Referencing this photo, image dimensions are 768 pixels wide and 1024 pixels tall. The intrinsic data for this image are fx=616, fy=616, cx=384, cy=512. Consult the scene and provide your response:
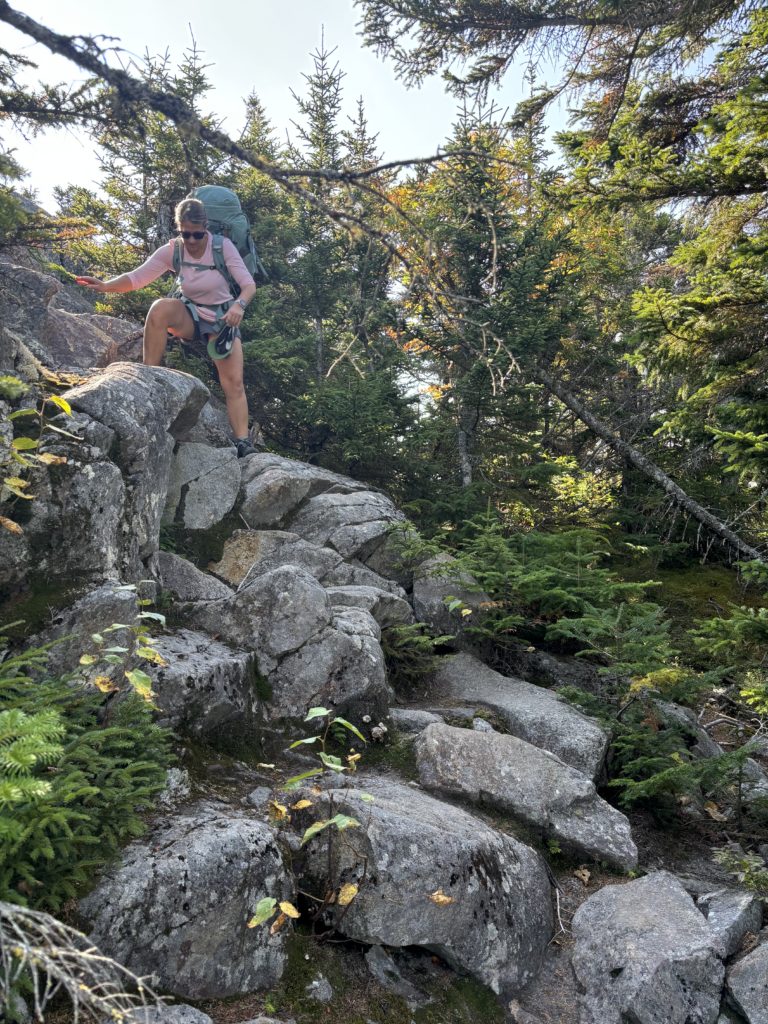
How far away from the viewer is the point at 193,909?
3146 millimetres

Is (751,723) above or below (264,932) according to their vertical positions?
below

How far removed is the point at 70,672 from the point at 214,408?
765 centimetres

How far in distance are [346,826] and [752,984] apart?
2.62m

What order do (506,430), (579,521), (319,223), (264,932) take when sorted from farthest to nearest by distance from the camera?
(319,223) < (506,430) < (579,521) < (264,932)

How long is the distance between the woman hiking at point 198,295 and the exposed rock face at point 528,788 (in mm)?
5857

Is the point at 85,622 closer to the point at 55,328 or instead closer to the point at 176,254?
the point at 176,254

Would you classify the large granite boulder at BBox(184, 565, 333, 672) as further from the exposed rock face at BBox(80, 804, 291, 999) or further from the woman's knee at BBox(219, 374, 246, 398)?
the woman's knee at BBox(219, 374, 246, 398)

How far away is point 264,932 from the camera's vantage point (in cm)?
330

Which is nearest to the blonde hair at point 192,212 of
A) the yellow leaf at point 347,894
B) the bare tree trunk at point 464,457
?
the bare tree trunk at point 464,457

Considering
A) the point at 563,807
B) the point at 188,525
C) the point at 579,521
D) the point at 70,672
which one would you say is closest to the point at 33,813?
the point at 70,672

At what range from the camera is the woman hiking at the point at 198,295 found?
7.63 m

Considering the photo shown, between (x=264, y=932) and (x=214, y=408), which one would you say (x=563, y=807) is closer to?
(x=264, y=932)

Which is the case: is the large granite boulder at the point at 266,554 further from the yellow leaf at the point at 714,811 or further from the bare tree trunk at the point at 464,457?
the yellow leaf at the point at 714,811

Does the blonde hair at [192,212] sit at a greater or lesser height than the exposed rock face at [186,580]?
greater
